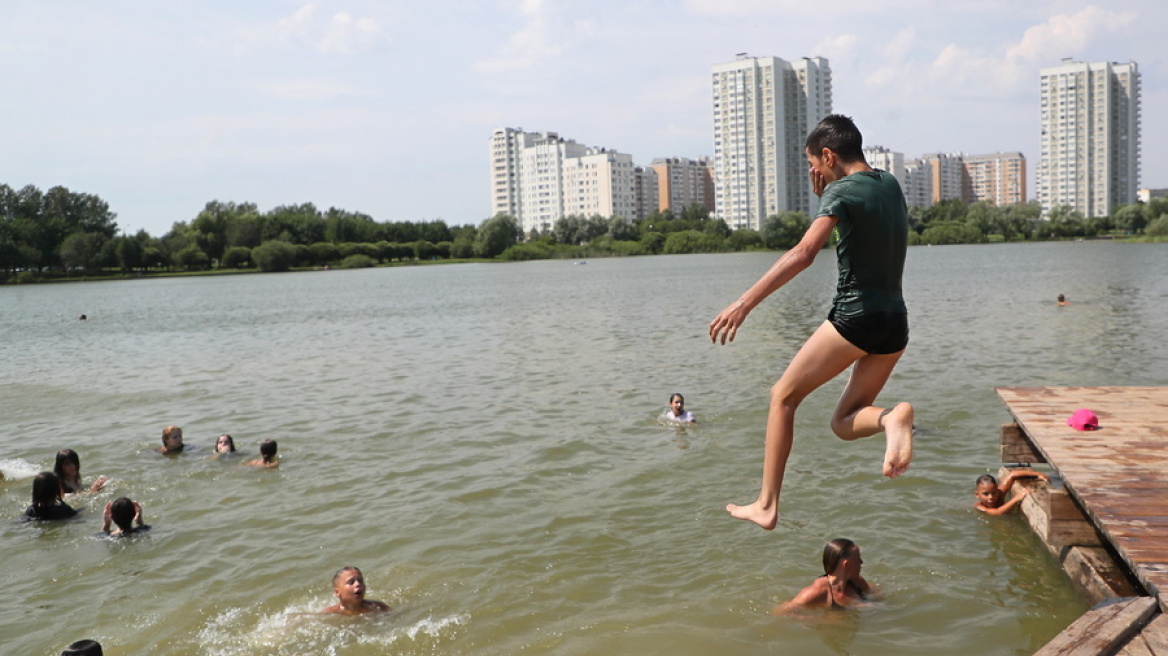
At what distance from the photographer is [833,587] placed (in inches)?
386

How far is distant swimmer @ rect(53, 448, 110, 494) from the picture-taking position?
15.5 m

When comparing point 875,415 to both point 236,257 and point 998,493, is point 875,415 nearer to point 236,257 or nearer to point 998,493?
point 998,493

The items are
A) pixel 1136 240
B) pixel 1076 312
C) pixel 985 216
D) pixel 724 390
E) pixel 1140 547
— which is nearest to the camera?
pixel 1140 547

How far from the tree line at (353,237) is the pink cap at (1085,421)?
139 metres

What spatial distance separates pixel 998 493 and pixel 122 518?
12.8m

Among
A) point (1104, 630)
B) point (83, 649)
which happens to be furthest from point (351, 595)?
point (1104, 630)

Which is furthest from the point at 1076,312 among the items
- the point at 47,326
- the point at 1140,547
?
the point at 47,326

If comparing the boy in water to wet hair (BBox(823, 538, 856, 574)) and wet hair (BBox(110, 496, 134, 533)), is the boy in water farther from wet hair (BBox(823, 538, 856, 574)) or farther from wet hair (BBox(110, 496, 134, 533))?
wet hair (BBox(110, 496, 134, 533))

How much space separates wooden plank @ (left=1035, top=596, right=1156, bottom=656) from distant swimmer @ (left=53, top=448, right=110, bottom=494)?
1560 cm

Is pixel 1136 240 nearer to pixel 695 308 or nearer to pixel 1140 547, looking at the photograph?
pixel 695 308

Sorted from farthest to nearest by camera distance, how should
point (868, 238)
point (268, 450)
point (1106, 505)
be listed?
1. point (268, 450)
2. point (1106, 505)
3. point (868, 238)

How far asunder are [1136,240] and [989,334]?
127623 millimetres

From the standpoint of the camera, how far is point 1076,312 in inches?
1556

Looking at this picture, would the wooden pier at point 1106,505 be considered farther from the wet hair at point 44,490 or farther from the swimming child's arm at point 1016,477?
the wet hair at point 44,490
